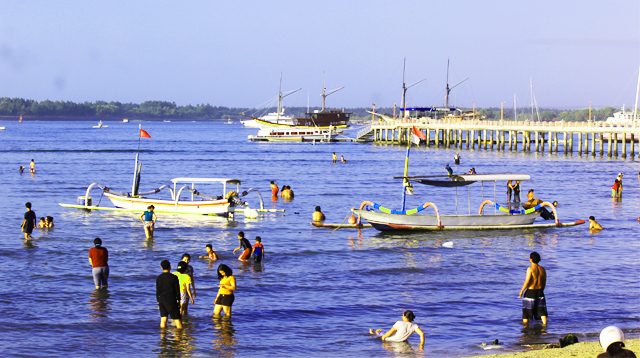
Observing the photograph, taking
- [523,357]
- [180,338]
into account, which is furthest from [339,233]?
[523,357]

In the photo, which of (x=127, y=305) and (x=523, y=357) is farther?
(x=127, y=305)

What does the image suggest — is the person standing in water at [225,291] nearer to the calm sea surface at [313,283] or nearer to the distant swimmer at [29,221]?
the calm sea surface at [313,283]

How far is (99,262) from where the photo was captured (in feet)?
81.2

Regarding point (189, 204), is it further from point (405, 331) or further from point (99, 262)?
point (405, 331)

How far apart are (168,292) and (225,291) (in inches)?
108

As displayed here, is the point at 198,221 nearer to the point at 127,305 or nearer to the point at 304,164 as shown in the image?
the point at 127,305

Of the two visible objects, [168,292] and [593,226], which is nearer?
[168,292]

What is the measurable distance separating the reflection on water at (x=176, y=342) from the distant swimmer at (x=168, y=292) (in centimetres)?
52

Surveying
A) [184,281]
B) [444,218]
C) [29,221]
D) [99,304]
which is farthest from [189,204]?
[184,281]

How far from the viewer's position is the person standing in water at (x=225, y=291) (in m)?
21.6

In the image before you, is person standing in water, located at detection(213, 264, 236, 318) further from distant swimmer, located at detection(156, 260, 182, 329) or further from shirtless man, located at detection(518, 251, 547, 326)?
shirtless man, located at detection(518, 251, 547, 326)

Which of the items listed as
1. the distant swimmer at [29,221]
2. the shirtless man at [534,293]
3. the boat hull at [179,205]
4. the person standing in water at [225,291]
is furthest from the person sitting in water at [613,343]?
the boat hull at [179,205]

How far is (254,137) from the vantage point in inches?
6526

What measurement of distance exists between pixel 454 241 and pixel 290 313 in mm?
14626
